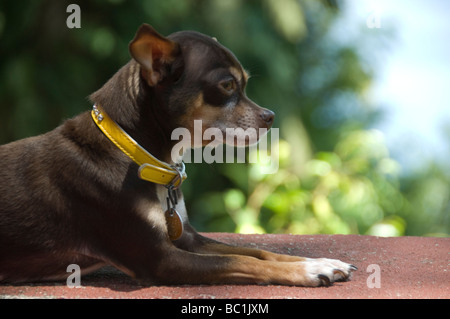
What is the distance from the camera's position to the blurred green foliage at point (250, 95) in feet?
20.7

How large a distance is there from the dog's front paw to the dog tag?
26.2 inches

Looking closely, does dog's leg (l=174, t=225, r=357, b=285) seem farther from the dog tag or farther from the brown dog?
the dog tag

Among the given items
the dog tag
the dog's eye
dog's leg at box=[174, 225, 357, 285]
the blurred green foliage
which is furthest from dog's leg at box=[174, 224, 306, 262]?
the blurred green foliage

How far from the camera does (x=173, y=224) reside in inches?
119

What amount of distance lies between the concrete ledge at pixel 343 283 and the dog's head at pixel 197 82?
0.86 m

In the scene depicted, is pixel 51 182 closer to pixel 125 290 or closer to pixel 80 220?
pixel 80 220

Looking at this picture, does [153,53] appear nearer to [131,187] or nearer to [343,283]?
[131,187]

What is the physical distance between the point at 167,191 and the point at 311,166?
342 cm

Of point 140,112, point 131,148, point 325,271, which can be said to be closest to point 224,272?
A: point 325,271

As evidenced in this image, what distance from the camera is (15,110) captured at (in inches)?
277

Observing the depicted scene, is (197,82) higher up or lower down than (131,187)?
higher up

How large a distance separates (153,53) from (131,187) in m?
0.70

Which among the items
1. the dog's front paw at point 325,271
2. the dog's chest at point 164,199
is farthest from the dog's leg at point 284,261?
the dog's chest at point 164,199
